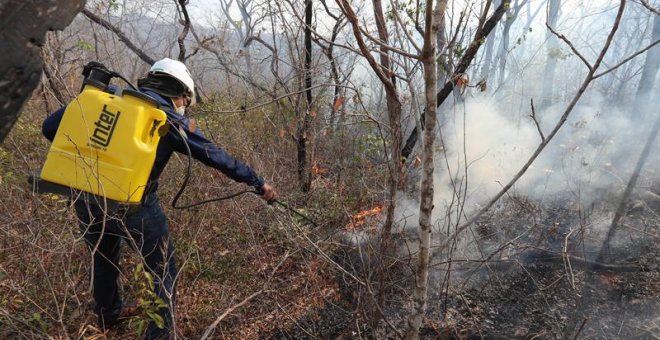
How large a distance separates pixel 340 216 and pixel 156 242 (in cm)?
262

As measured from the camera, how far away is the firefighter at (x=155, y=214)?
99.1 inches

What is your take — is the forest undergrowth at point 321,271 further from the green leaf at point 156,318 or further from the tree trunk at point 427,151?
the tree trunk at point 427,151

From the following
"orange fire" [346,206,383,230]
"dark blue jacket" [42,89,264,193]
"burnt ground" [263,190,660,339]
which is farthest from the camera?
"orange fire" [346,206,383,230]

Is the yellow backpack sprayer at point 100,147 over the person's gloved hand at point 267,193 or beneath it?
over

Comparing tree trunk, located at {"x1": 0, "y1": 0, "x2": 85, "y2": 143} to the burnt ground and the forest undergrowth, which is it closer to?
the forest undergrowth

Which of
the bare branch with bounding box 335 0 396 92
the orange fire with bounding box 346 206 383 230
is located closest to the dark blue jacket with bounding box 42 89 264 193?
the bare branch with bounding box 335 0 396 92

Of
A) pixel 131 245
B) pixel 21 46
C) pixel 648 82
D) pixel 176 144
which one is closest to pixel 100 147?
pixel 176 144

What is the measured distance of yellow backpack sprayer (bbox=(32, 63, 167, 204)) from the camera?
2209 mm

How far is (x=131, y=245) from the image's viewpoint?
8.73 ft

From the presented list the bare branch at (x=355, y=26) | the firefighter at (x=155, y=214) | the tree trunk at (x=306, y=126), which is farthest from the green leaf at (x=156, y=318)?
the tree trunk at (x=306, y=126)

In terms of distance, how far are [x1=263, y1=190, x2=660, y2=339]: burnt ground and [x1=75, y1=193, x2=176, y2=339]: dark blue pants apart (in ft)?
3.23

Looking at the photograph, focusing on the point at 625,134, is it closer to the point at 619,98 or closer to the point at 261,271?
the point at 619,98

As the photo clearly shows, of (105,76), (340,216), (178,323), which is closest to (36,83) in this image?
(105,76)

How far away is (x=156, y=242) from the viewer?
2654 mm
